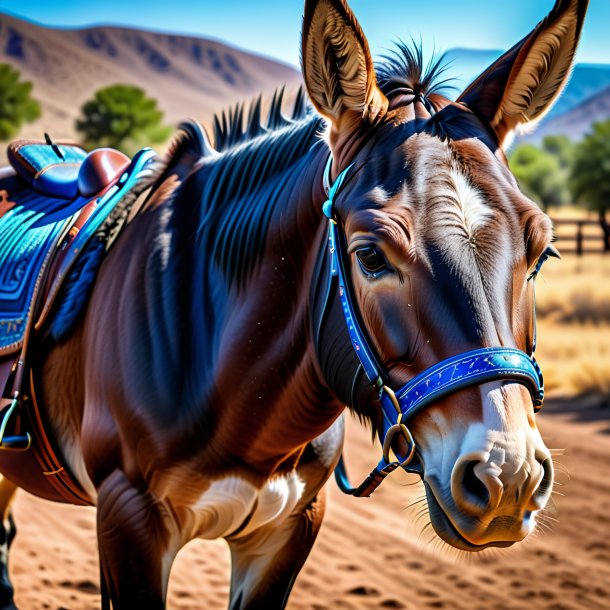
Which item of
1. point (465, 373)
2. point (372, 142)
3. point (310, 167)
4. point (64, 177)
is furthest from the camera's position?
point (64, 177)

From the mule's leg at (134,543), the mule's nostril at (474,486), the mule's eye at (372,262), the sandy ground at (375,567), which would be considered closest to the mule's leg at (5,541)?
the sandy ground at (375,567)

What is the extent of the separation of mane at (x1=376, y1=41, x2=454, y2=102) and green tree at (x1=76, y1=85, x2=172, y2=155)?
55255 mm

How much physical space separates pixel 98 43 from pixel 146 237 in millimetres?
172062

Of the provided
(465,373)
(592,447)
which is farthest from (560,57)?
(592,447)

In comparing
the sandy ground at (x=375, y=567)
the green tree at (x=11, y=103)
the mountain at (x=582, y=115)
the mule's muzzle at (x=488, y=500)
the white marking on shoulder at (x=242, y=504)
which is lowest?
the mountain at (x=582, y=115)

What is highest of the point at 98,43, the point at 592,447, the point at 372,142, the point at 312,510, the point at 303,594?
the point at 372,142

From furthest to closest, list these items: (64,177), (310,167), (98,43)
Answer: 1. (98,43)
2. (64,177)
3. (310,167)

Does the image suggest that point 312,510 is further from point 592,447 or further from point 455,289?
point 592,447

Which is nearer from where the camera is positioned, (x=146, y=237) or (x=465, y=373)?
(x=465, y=373)

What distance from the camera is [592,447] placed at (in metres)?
7.70

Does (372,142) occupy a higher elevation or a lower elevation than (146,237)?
higher

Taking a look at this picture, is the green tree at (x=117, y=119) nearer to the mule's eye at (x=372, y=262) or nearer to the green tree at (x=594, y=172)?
the green tree at (x=594, y=172)

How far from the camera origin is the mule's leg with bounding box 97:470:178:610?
226cm

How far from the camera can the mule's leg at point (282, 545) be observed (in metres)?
2.55
